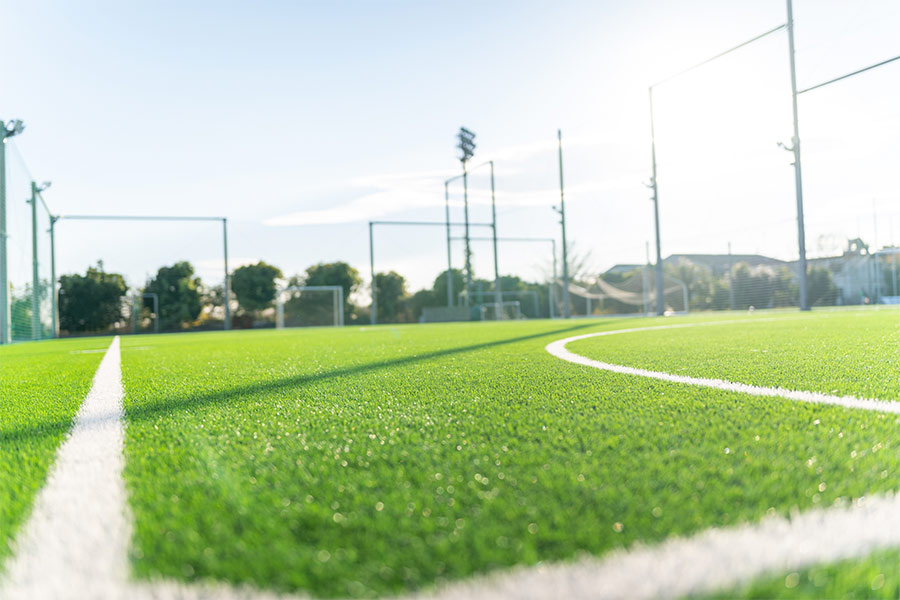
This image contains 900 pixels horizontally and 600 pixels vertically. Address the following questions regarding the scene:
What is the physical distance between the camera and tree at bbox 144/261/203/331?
3100 centimetres

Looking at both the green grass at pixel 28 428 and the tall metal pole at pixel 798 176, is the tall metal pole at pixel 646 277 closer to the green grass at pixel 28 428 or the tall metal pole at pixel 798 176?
the tall metal pole at pixel 798 176

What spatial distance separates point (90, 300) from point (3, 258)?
1983 cm

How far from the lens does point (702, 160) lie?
24.1 metres

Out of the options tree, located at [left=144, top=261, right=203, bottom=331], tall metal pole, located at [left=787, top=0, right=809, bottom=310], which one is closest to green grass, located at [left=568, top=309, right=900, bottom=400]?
tall metal pole, located at [left=787, top=0, right=809, bottom=310]

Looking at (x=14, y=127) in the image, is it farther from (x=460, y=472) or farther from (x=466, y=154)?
(x=466, y=154)

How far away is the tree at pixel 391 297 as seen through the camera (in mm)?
34344

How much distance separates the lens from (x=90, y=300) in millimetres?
29719

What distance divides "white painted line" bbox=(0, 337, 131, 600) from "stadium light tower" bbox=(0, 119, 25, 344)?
1271cm

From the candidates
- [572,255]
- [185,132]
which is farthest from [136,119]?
[572,255]

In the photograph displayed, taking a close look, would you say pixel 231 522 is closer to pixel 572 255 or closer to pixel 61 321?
pixel 61 321

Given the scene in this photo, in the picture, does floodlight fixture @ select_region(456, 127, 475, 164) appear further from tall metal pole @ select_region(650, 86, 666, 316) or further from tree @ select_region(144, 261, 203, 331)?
tree @ select_region(144, 261, 203, 331)

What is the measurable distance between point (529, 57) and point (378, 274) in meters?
18.2

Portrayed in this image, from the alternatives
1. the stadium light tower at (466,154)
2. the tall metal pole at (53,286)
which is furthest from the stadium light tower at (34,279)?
the stadium light tower at (466,154)

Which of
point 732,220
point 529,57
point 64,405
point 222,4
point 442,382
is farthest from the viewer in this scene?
point 732,220
